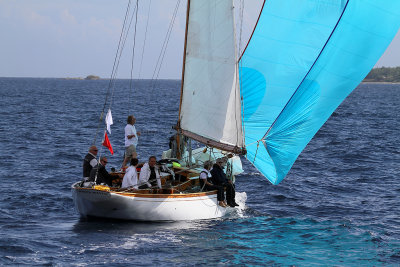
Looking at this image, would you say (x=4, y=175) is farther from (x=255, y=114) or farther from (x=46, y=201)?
(x=255, y=114)

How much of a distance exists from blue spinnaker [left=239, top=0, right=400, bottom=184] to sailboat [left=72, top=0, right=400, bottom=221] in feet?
0.10

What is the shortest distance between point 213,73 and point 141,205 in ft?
16.6

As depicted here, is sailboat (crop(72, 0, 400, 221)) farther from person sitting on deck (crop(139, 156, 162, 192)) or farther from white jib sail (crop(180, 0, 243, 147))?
person sitting on deck (crop(139, 156, 162, 192))

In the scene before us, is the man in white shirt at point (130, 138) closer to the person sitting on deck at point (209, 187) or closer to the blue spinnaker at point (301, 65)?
the person sitting on deck at point (209, 187)

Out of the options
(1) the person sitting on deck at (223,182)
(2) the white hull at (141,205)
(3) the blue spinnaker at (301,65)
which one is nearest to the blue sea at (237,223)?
(2) the white hull at (141,205)

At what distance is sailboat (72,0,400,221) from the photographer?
18.3 meters

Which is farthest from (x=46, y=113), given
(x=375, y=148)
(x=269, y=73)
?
(x=269, y=73)

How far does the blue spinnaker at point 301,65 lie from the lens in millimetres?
18547

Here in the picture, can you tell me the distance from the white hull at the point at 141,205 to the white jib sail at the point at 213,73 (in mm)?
2536

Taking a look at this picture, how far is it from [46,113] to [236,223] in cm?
4567

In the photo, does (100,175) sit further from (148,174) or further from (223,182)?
(223,182)

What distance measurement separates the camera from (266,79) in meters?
20.0

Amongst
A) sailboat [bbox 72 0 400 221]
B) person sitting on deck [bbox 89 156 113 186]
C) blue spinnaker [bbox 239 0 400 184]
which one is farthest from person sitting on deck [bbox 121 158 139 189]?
blue spinnaker [bbox 239 0 400 184]

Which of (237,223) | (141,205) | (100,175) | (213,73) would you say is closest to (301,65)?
(213,73)
